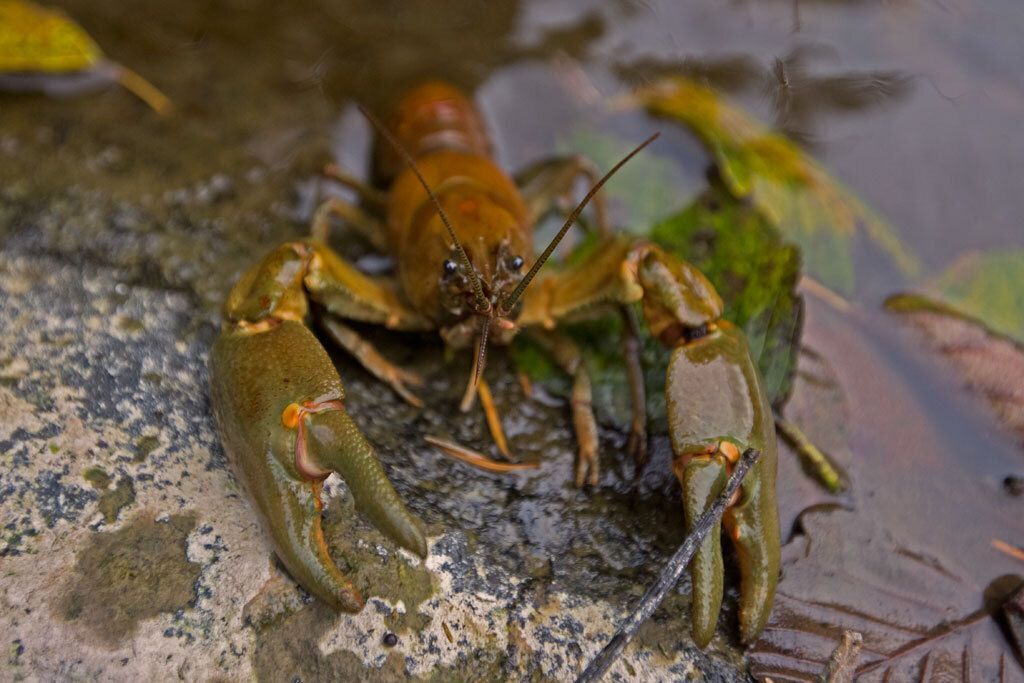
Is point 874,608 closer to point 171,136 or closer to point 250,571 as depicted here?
point 250,571

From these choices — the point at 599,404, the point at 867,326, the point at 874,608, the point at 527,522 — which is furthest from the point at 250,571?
the point at 867,326

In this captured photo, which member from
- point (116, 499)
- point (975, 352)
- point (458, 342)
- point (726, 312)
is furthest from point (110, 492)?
point (975, 352)

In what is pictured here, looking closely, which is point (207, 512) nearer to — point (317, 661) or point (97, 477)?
point (97, 477)

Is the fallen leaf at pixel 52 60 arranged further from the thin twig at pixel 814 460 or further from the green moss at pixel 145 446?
the thin twig at pixel 814 460

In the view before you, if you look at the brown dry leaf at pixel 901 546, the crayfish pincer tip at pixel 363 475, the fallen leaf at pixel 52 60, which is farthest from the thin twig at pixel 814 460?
the fallen leaf at pixel 52 60

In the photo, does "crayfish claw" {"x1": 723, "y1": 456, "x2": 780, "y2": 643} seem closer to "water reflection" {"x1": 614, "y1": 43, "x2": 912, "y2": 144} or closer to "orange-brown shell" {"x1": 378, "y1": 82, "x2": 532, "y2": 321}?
"orange-brown shell" {"x1": 378, "y1": 82, "x2": 532, "y2": 321}

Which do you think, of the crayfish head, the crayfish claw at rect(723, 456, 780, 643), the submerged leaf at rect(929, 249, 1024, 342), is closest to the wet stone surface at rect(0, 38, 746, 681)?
the crayfish claw at rect(723, 456, 780, 643)
